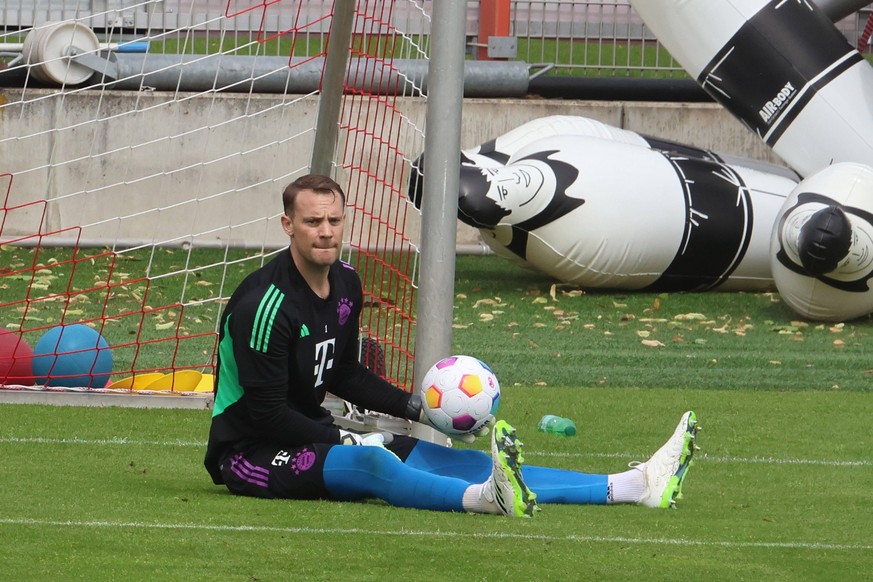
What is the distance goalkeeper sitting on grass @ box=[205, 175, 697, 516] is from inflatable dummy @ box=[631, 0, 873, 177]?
24.2 ft

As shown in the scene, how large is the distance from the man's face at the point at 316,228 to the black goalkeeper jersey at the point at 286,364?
9cm

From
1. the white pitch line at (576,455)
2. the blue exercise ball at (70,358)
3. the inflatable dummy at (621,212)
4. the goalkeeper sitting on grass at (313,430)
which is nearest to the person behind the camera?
the goalkeeper sitting on grass at (313,430)

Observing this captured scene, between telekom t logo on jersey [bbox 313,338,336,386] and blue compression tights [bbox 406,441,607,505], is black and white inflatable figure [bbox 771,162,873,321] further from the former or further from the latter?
telekom t logo on jersey [bbox 313,338,336,386]

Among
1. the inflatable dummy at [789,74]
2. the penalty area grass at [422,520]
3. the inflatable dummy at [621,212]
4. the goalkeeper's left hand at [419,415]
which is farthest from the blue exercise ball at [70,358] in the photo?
the inflatable dummy at [789,74]

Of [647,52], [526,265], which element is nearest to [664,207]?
[526,265]

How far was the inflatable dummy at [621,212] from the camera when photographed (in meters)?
12.7

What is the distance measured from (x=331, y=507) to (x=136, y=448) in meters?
1.76

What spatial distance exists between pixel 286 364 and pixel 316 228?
489mm

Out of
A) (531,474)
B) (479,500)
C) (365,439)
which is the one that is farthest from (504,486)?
(365,439)

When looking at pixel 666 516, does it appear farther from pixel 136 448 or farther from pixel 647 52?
pixel 647 52

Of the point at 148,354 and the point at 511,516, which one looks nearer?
the point at 511,516

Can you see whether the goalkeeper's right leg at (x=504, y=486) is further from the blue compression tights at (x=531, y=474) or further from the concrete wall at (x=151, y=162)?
the concrete wall at (x=151, y=162)

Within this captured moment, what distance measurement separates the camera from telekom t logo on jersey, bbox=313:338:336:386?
5590 millimetres

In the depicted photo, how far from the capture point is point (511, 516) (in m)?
5.11
